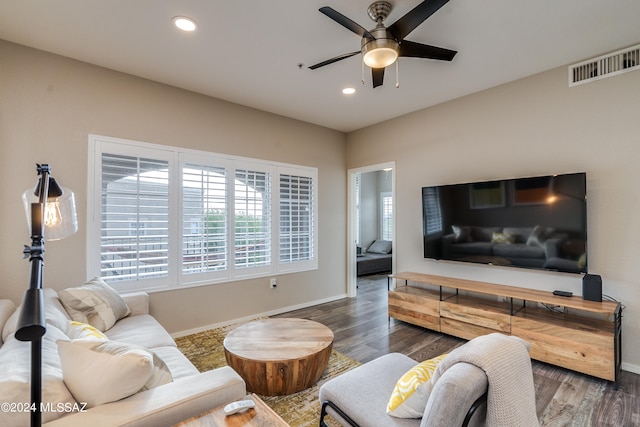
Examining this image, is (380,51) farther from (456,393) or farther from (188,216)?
(188,216)

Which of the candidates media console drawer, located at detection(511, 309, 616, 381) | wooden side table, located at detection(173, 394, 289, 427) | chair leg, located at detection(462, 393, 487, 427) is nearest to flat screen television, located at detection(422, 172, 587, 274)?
media console drawer, located at detection(511, 309, 616, 381)

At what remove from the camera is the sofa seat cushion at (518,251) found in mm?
3041

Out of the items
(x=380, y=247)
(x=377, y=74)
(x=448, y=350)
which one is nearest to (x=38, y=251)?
(x=377, y=74)

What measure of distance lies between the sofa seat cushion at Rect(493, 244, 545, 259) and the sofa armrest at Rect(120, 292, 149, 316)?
12.2 feet

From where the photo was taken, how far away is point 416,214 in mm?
4266

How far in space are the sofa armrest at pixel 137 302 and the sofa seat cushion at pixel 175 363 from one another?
916 millimetres

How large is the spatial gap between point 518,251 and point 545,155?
1.05 meters

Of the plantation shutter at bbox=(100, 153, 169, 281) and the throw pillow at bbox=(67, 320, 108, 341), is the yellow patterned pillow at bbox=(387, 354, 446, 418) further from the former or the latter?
the plantation shutter at bbox=(100, 153, 169, 281)

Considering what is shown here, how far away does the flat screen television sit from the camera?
9.29 ft

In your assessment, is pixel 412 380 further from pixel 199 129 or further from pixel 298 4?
pixel 199 129

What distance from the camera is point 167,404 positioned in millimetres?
1236

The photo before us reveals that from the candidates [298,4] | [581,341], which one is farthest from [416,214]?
[298,4]

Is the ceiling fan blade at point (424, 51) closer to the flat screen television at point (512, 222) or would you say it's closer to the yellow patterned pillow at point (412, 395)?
the flat screen television at point (512, 222)

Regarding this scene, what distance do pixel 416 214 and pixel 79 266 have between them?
3.96 m
